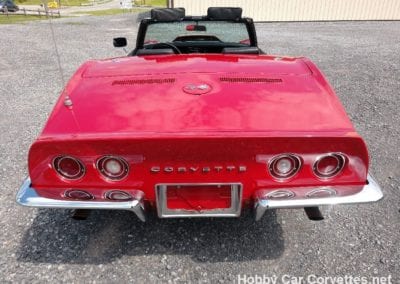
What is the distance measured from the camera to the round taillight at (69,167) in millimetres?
1815

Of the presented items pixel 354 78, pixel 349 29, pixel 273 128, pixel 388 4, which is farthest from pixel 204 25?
pixel 388 4

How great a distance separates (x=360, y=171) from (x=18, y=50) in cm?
1146

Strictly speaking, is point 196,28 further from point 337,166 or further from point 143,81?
point 337,166

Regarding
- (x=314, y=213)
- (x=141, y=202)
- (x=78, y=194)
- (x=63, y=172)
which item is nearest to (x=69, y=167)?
(x=63, y=172)

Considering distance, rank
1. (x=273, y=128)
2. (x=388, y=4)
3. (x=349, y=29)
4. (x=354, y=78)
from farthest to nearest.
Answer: (x=388, y=4), (x=349, y=29), (x=354, y=78), (x=273, y=128)

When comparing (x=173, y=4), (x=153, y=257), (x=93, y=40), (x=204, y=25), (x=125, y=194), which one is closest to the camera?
(x=125, y=194)

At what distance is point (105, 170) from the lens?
6.08ft

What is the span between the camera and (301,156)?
1.80 m

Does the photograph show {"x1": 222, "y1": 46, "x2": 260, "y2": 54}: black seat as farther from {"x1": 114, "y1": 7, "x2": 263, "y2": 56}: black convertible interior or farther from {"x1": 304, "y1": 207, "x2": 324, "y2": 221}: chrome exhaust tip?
{"x1": 304, "y1": 207, "x2": 324, "y2": 221}: chrome exhaust tip

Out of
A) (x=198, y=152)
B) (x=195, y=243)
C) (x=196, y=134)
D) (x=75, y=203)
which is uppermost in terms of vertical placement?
(x=196, y=134)

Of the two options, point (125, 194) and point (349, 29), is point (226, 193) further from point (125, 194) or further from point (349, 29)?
point (349, 29)

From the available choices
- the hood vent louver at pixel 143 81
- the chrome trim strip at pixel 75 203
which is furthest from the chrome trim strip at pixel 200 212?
the hood vent louver at pixel 143 81

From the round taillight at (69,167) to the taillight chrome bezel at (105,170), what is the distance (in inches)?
3.9

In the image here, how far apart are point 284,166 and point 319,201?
11.5 inches
